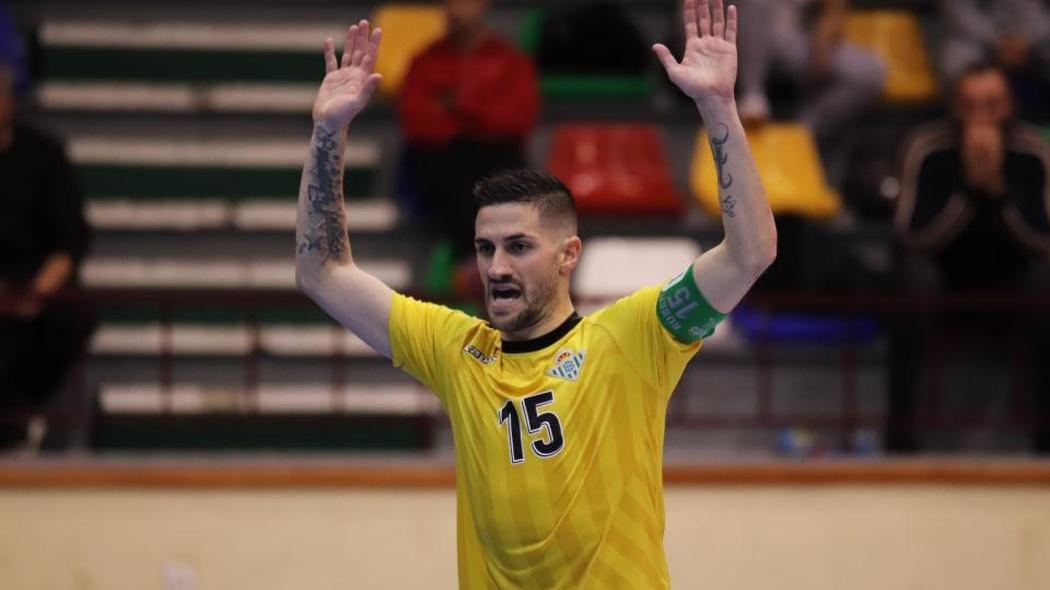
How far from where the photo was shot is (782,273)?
810 centimetres

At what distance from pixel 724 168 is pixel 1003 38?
19.8ft

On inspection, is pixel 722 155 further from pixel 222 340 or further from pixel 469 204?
pixel 222 340

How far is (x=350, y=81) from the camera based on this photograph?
167 inches

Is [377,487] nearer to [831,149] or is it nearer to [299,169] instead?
[299,169]

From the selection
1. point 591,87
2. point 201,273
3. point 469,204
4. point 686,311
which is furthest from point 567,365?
point 591,87

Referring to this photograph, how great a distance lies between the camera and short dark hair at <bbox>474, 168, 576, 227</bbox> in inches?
158

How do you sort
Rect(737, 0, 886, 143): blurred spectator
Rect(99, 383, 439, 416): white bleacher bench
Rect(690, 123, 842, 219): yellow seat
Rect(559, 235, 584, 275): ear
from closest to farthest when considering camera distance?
1. Rect(559, 235, 584, 275): ear
2. Rect(99, 383, 439, 416): white bleacher bench
3. Rect(690, 123, 842, 219): yellow seat
4. Rect(737, 0, 886, 143): blurred spectator

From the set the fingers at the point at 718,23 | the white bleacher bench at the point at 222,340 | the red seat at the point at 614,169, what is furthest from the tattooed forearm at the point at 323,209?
the red seat at the point at 614,169

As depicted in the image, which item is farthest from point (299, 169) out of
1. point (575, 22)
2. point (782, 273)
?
point (782, 273)

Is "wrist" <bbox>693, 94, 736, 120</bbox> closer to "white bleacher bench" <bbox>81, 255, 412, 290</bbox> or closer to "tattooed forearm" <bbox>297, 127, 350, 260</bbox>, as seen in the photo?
"tattooed forearm" <bbox>297, 127, 350, 260</bbox>

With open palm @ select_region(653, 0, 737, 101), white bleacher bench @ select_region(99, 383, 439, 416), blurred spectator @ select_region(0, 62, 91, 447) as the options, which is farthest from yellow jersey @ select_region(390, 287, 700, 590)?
blurred spectator @ select_region(0, 62, 91, 447)

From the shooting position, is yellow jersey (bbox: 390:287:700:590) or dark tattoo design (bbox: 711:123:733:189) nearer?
dark tattoo design (bbox: 711:123:733:189)

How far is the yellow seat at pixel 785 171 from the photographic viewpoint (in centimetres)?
880

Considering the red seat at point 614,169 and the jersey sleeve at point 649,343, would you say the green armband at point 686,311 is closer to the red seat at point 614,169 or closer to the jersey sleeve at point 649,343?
the jersey sleeve at point 649,343
